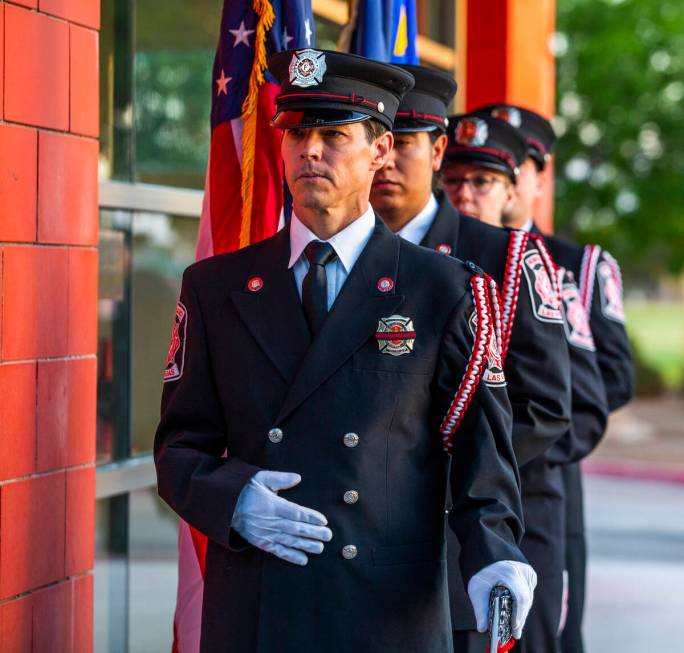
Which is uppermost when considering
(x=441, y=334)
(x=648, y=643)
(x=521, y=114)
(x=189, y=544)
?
(x=521, y=114)

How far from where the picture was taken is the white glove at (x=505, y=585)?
92.8 inches

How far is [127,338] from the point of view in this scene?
4488mm

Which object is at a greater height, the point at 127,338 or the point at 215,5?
the point at 215,5

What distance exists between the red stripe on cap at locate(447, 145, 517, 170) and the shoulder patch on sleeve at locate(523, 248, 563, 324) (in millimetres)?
829

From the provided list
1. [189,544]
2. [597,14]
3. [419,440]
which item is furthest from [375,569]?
[597,14]

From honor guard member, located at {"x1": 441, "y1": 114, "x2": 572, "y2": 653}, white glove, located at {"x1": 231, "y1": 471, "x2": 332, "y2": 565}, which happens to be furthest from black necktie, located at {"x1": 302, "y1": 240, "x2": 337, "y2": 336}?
honor guard member, located at {"x1": 441, "y1": 114, "x2": 572, "y2": 653}

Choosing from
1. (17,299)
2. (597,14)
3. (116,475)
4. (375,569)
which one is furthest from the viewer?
(597,14)

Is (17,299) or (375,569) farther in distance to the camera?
(17,299)

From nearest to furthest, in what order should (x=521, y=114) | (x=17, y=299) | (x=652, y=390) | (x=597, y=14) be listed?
(x=17, y=299)
(x=521, y=114)
(x=597, y=14)
(x=652, y=390)

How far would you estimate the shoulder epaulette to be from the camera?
250cm

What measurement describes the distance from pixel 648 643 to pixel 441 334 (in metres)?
4.37

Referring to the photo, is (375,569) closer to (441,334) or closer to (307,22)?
(441,334)

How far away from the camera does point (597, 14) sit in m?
15.7

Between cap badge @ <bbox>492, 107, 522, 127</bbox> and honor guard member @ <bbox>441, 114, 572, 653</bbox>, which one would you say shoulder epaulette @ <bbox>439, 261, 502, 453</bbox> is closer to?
honor guard member @ <bbox>441, 114, 572, 653</bbox>
